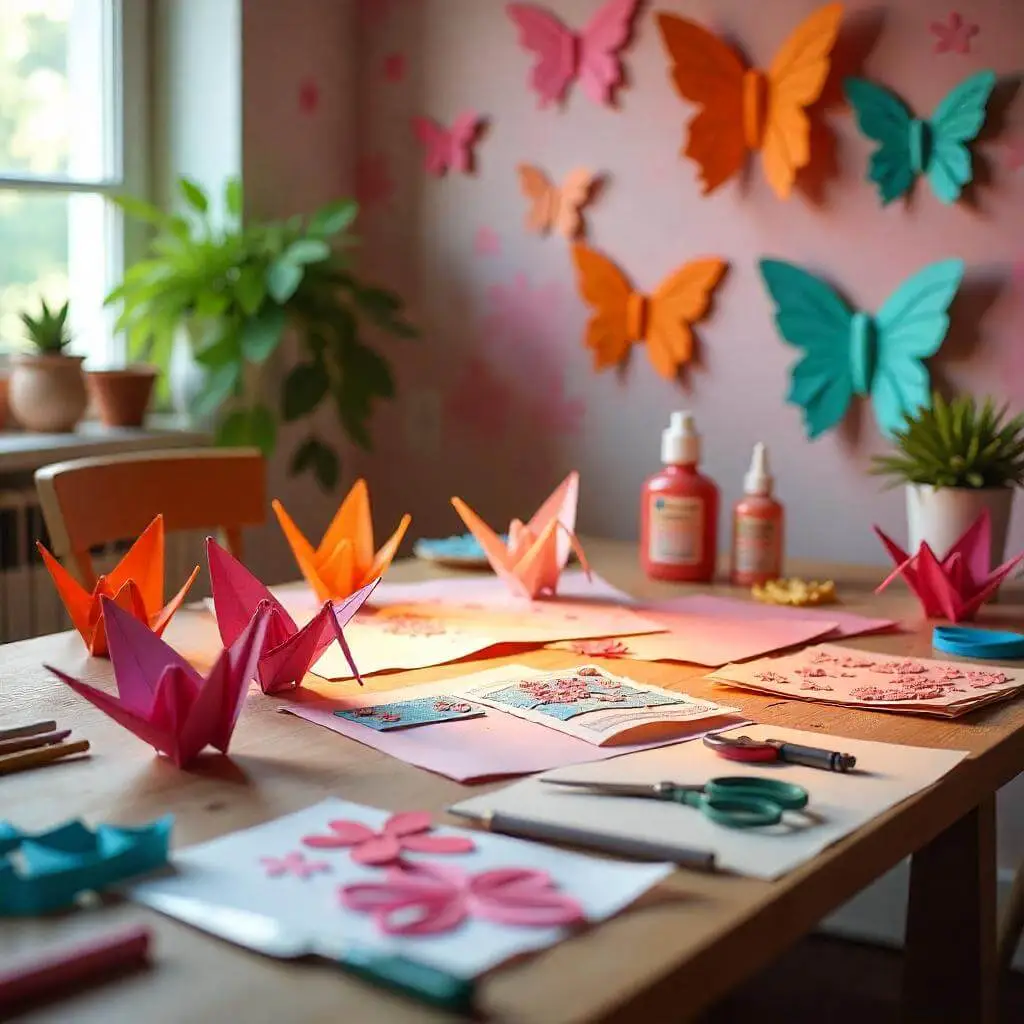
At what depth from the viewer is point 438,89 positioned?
8.91ft

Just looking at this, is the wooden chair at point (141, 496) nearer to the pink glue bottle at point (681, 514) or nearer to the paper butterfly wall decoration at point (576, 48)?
the pink glue bottle at point (681, 514)

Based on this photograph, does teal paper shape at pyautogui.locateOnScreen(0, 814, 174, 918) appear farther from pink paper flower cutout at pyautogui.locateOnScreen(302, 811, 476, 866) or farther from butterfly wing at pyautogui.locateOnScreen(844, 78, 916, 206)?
butterfly wing at pyautogui.locateOnScreen(844, 78, 916, 206)

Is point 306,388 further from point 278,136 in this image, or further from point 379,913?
point 379,913

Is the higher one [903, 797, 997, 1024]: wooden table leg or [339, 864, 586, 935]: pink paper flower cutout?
[339, 864, 586, 935]: pink paper flower cutout

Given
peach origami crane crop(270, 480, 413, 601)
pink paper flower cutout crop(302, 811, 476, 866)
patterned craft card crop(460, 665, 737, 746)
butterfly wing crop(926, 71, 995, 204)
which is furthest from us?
butterfly wing crop(926, 71, 995, 204)

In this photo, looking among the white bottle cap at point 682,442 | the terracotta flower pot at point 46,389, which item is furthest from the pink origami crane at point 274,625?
the terracotta flower pot at point 46,389

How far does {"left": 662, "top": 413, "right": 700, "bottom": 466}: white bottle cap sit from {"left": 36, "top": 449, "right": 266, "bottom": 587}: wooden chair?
0.60 metres

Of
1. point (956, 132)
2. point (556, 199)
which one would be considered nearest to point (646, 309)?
point (556, 199)

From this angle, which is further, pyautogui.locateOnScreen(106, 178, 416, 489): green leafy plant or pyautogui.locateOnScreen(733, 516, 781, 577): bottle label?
pyautogui.locateOnScreen(106, 178, 416, 489): green leafy plant

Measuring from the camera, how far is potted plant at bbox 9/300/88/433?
240 cm

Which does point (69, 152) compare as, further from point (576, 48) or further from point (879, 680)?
point (879, 680)

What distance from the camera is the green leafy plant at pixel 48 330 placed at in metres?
2.40

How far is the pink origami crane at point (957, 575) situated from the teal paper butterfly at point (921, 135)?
2.58ft

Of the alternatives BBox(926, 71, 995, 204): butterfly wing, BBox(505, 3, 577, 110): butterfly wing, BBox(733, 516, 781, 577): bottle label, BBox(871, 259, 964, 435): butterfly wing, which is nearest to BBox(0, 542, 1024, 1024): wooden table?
BBox(733, 516, 781, 577): bottle label
